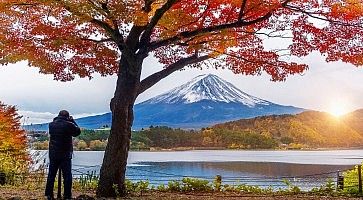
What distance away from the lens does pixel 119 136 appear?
459 inches

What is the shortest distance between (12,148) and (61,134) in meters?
12.1

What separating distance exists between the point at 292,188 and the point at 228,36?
428 centimetres

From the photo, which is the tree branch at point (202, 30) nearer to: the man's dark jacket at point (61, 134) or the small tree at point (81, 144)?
the man's dark jacket at point (61, 134)

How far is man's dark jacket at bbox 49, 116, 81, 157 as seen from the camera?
9750 mm

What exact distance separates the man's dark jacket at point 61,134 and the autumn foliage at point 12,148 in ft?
21.3

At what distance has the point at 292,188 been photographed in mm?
13430

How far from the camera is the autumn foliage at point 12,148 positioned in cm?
1619

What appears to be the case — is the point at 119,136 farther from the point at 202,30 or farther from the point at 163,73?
the point at 202,30

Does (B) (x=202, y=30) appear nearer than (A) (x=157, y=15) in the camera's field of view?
No

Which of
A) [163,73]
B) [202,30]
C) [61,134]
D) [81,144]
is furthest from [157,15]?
[81,144]

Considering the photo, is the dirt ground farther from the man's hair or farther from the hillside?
the hillside

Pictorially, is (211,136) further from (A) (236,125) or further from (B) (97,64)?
(B) (97,64)

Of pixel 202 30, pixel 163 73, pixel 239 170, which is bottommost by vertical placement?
pixel 239 170

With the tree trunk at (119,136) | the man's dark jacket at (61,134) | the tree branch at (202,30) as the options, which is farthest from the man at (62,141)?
the tree branch at (202,30)
